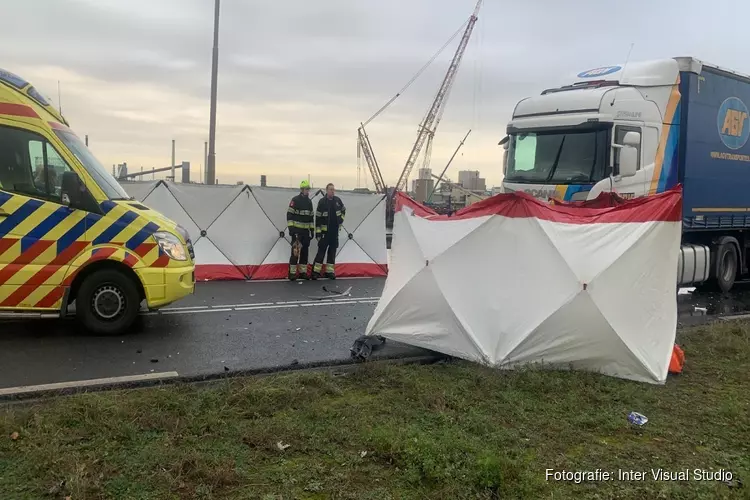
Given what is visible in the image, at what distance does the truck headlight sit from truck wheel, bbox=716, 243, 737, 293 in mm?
10664

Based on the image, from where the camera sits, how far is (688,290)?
44.0ft

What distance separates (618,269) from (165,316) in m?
5.86

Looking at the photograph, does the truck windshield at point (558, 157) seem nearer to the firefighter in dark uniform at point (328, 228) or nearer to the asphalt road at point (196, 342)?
the firefighter in dark uniform at point (328, 228)

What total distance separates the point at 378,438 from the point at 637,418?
216 centimetres

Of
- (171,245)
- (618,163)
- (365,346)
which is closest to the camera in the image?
(365,346)

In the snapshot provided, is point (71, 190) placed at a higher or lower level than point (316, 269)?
higher

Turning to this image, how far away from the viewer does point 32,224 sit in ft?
21.8

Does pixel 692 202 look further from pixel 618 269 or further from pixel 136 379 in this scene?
pixel 136 379

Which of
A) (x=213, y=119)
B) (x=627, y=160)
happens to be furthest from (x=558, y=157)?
(x=213, y=119)

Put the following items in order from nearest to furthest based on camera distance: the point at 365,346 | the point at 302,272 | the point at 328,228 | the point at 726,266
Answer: the point at 365,346, the point at 302,272, the point at 328,228, the point at 726,266

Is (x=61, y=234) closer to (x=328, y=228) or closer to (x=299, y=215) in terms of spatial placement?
(x=299, y=215)

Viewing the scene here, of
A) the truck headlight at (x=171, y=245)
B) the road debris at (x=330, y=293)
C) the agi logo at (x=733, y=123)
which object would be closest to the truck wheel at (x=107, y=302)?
the truck headlight at (x=171, y=245)

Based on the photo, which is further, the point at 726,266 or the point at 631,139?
the point at 726,266

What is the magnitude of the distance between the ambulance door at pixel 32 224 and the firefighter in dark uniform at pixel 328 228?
6.13 m
